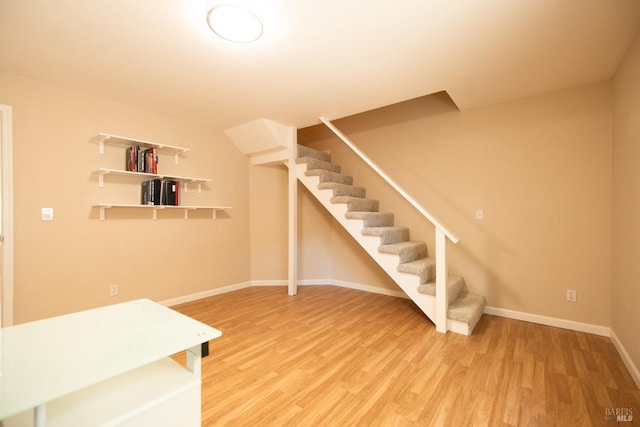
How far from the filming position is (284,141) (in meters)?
3.85

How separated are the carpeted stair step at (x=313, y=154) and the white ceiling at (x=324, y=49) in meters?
1.07

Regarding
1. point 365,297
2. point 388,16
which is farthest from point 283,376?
point 388,16

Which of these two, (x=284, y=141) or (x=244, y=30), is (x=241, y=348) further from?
(x=284, y=141)

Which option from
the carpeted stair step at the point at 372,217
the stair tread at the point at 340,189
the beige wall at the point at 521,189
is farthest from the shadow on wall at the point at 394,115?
the carpeted stair step at the point at 372,217

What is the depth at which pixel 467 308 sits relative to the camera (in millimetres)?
2689

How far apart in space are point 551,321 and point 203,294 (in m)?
3.96

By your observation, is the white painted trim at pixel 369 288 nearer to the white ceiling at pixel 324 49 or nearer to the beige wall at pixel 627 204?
the beige wall at pixel 627 204

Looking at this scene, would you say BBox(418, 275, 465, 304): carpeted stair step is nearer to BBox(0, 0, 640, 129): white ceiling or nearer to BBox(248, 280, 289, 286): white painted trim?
BBox(0, 0, 640, 129): white ceiling

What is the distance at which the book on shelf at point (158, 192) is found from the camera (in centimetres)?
313

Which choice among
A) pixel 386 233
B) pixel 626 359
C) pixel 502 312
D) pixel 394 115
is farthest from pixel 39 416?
pixel 394 115

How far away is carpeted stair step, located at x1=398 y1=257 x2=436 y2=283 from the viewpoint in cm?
281

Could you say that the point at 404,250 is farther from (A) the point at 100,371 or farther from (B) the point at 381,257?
(A) the point at 100,371

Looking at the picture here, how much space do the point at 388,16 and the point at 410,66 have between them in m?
0.66

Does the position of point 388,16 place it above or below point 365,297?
above
